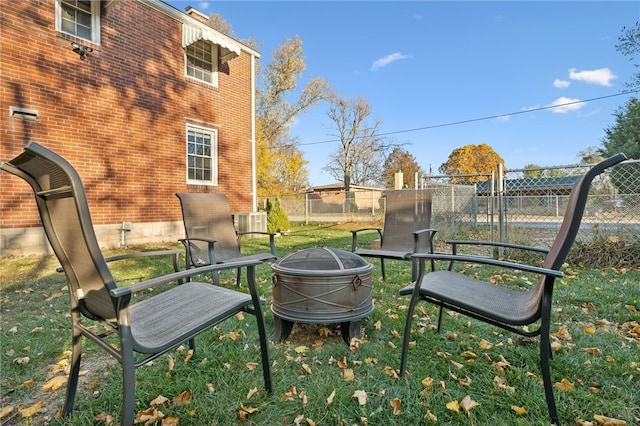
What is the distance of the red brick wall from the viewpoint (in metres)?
5.71

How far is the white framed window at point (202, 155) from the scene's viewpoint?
8327mm

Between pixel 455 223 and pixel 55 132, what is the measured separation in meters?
8.83

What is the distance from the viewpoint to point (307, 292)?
2.24m

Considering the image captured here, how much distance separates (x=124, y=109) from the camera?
7.05 metres

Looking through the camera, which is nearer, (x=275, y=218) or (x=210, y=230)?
(x=210, y=230)

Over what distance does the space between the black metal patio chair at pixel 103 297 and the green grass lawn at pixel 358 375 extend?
231 millimetres

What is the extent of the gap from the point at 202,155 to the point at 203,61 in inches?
102

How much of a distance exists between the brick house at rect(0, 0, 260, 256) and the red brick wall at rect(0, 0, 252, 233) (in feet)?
0.07

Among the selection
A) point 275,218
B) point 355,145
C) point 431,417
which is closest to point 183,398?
point 431,417

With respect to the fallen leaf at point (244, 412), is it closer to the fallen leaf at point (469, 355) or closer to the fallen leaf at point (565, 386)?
the fallen leaf at point (469, 355)

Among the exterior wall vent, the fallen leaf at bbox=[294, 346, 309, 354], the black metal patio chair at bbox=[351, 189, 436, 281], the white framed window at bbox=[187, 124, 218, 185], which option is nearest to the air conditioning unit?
the white framed window at bbox=[187, 124, 218, 185]

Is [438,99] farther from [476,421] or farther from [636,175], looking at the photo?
[476,421]

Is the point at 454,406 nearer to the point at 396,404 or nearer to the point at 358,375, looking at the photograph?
the point at 396,404

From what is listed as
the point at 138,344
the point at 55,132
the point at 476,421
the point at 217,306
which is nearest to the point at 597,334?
the point at 476,421
